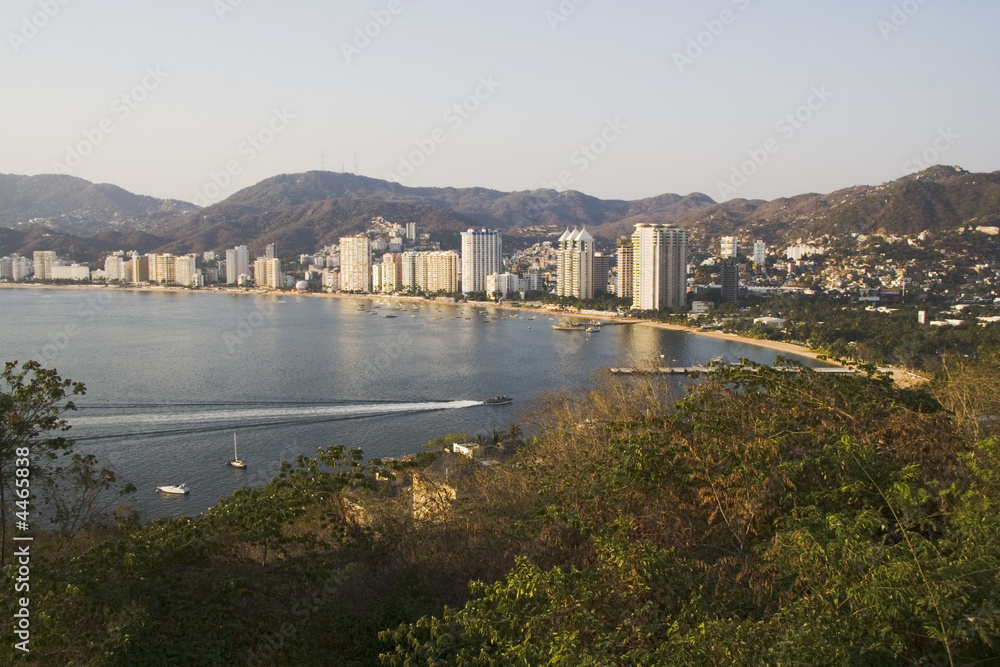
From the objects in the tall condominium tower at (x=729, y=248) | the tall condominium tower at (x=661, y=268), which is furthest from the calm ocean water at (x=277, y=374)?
the tall condominium tower at (x=729, y=248)

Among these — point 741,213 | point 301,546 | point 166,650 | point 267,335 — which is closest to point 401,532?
point 301,546

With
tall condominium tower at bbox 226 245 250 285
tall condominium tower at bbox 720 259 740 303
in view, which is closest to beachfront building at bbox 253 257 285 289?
tall condominium tower at bbox 226 245 250 285

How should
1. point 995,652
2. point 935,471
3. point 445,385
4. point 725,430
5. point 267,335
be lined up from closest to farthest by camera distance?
point 995,652
point 935,471
point 725,430
point 445,385
point 267,335

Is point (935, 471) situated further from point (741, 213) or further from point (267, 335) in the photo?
point (741, 213)

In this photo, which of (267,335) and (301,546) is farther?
(267,335)

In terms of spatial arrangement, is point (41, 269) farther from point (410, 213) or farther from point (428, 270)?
point (410, 213)

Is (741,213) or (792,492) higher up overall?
(741,213)

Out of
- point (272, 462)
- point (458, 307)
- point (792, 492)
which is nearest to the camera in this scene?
point (792, 492)
